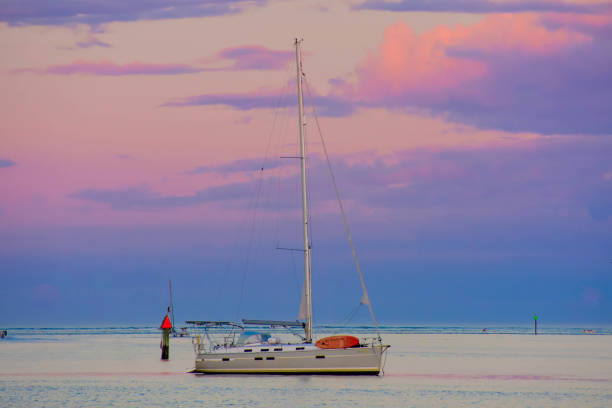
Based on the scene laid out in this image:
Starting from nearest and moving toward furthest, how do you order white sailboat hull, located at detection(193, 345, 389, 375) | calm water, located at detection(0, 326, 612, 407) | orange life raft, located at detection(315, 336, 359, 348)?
calm water, located at detection(0, 326, 612, 407) → white sailboat hull, located at detection(193, 345, 389, 375) → orange life raft, located at detection(315, 336, 359, 348)

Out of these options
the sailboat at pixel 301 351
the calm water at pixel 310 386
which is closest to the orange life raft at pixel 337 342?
the sailboat at pixel 301 351

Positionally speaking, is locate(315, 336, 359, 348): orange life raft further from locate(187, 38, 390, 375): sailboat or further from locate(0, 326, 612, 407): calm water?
locate(0, 326, 612, 407): calm water

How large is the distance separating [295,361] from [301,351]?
2.50ft

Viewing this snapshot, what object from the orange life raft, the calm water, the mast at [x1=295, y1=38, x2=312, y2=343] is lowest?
the calm water

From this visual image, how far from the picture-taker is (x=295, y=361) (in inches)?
2190

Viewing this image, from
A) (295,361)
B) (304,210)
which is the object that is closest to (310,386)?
(295,361)

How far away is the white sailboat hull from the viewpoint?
182 ft

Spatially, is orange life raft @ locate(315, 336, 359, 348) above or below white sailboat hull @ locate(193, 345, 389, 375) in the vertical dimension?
above

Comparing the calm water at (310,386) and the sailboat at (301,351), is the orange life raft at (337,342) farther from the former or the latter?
the calm water at (310,386)

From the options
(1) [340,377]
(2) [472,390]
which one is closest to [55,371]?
(1) [340,377]

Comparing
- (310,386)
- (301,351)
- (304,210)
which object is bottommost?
(310,386)

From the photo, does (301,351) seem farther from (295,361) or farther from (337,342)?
(337,342)

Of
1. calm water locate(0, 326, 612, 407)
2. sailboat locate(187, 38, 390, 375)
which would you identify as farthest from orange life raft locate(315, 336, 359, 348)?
calm water locate(0, 326, 612, 407)

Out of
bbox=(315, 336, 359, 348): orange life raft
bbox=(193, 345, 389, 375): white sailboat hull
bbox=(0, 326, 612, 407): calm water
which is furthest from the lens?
bbox=(315, 336, 359, 348): orange life raft
